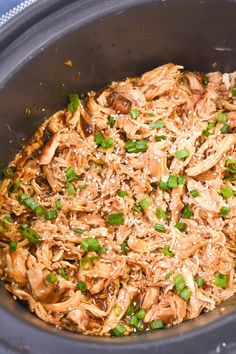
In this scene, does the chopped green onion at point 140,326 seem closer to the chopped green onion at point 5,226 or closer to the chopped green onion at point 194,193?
the chopped green onion at point 194,193

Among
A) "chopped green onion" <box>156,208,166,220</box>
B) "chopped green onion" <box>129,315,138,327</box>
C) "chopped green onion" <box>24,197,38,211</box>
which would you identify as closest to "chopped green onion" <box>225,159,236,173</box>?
"chopped green onion" <box>156,208,166,220</box>

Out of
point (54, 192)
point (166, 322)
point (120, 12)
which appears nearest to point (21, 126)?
point (54, 192)

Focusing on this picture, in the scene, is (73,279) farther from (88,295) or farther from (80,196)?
(80,196)

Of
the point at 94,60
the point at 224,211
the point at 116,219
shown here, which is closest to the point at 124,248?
the point at 116,219

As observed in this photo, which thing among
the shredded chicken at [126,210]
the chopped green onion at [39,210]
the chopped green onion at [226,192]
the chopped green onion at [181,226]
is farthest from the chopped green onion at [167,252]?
the chopped green onion at [39,210]

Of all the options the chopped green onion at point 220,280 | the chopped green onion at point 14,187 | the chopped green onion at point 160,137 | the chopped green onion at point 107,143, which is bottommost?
the chopped green onion at point 220,280

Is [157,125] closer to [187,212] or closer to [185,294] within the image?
[187,212]

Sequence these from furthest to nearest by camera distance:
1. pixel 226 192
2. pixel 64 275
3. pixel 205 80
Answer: pixel 205 80 → pixel 226 192 → pixel 64 275
